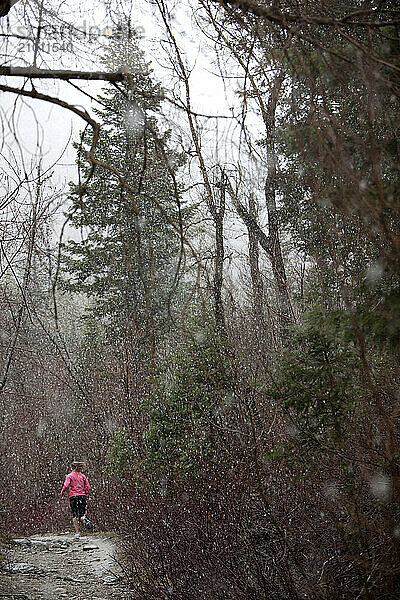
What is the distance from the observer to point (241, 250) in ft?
48.6

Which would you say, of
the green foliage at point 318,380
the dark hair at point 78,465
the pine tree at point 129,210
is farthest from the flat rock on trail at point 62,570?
the pine tree at point 129,210

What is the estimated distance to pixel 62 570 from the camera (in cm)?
833

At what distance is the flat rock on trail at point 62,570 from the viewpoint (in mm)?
7023

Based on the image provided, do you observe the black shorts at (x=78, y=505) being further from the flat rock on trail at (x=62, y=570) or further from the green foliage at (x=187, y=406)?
the green foliage at (x=187, y=406)

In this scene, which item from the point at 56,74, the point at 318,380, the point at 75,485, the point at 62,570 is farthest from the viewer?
the point at 75,485

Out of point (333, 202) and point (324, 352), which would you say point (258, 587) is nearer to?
point (324, 352)

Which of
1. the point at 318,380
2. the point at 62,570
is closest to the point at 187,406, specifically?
the point at 62,570

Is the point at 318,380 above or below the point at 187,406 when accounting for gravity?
below

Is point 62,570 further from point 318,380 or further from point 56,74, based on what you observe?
point 56,74

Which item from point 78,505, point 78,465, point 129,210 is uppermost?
point 129,210

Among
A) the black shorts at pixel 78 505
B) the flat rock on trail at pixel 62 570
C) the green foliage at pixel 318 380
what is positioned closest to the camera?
the green foliage at pixel 318 380

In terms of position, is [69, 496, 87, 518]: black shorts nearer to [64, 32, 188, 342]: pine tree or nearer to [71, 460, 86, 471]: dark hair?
[71, 460, 86, 471]: dark hair

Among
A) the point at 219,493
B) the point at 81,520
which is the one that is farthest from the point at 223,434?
the point at 81,520

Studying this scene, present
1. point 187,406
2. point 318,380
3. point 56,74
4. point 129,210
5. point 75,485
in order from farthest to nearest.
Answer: point 75,485 < point 187,406 < point 318,380 < point 129,210 < point 56,74
